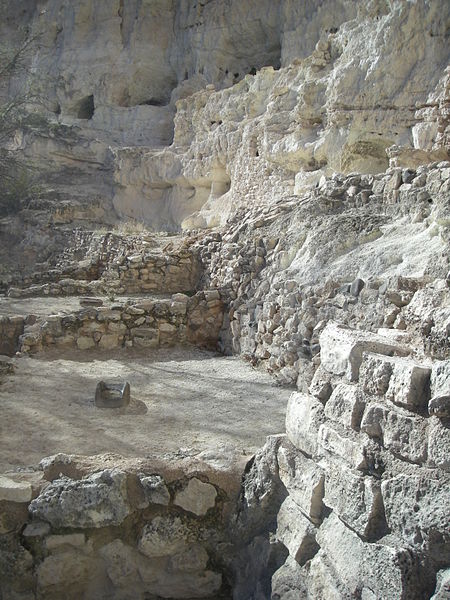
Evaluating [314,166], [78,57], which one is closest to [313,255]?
[314,166]

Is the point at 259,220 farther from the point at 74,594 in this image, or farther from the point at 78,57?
the point at 78,57

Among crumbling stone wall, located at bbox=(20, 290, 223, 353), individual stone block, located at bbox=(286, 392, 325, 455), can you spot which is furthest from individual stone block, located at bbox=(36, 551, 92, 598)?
crumbling stone wall, located at bbox=(20, 290, 223, 353)

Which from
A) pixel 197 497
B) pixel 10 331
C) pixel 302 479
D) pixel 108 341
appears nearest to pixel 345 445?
pixel 302 479

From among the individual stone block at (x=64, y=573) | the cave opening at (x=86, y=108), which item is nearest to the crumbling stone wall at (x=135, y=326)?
the individual stone block at (x=64, y=573)

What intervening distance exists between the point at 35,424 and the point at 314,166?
9044mm

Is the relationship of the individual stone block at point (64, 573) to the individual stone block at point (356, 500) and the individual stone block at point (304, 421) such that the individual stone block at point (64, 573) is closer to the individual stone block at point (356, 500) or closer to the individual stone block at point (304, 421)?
the individual stone block at point (304, 421)

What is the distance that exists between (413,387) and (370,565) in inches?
24.1

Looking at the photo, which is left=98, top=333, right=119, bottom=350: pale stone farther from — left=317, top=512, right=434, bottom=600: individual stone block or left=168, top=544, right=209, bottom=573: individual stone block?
left=317, top=512, right=434, bottom=600: individual stone block

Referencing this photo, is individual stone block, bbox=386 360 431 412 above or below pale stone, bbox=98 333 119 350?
A: above

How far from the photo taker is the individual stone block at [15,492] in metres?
2.70

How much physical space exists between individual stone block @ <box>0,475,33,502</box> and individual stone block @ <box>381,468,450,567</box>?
1.79 metres

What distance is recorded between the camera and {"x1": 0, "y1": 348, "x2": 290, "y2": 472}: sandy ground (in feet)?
11.5

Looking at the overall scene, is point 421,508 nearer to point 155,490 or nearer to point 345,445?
point 345,445

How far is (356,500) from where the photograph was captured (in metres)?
1.94
